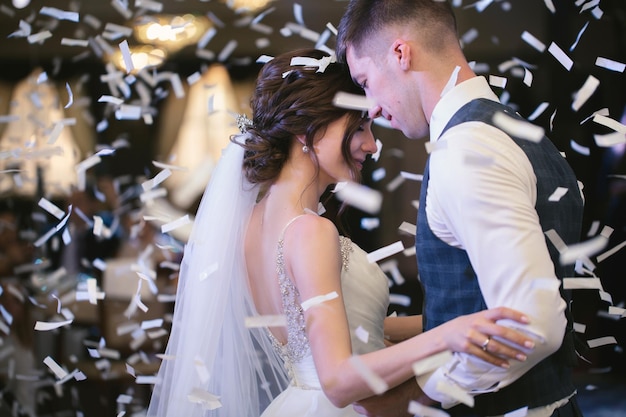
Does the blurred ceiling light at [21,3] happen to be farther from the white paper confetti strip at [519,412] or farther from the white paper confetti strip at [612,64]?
the white paper confetti strip at [519,412]

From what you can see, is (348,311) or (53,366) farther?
(53,366)

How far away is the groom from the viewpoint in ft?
4.71

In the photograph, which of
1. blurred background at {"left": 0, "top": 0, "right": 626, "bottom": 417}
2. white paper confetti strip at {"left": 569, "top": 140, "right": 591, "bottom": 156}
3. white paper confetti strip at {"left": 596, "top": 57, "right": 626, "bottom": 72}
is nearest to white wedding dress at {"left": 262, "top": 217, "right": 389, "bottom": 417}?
white paper confetti strip at {"left": 596, "top": 57, "right": 626, "bottom": 72}

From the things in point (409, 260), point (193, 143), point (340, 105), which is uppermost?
point (340, 105)

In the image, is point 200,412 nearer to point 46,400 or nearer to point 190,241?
point 190,241

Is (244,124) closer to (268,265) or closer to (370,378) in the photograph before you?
(268,265)

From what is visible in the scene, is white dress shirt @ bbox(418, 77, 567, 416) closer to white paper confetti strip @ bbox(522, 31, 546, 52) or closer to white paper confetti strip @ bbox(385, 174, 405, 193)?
white paper confetti strip @ bbox(522, 31, 546, 52)

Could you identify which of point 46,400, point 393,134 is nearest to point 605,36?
point 393,134

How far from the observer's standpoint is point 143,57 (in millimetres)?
5293

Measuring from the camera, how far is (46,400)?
4684mm

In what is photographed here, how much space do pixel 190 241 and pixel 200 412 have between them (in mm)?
527

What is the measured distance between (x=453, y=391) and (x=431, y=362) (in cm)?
8

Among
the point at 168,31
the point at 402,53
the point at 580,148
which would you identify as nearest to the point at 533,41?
the point at 580,148

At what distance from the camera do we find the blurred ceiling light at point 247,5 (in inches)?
202
